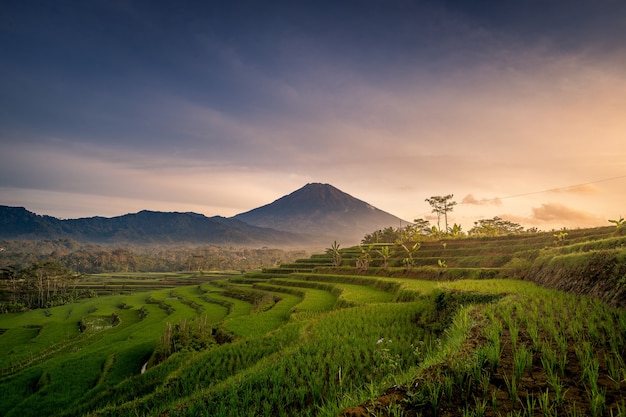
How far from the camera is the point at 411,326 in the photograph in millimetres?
12609

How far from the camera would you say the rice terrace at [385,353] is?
13.1ft

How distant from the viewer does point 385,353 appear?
23.8 feet

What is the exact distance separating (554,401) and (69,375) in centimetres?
2252

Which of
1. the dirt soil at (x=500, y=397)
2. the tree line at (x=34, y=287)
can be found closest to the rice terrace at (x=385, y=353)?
the dirt soil at (x=500, y=397)

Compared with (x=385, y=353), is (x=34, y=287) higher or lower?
lower

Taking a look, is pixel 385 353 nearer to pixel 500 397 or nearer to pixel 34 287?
pixel 500 397

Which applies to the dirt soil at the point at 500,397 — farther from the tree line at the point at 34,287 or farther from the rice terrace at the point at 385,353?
the tree line at the point at 34,287

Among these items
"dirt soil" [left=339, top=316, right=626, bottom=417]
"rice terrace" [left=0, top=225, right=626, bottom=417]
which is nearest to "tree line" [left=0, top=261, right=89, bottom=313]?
"rice terrace" [left=0, top=225, right=626, bottom=417]

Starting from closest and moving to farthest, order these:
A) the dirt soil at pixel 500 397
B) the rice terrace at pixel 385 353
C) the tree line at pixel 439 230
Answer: the dirt soil at pixel 500 397 → the rice terrace at pixel 385 353 → the tree line at pixel 439 230

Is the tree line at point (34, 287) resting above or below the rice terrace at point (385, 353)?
below

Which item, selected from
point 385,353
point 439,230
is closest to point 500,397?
point 385,353

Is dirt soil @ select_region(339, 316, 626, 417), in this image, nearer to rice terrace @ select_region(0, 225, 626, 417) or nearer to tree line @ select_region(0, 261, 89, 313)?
rice terrace @ select_region(0, 225, 626, 417)

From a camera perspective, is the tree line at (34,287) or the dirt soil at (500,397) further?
the tree line at (34,287)

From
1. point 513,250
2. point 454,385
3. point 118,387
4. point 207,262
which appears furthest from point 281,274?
point 207,262
